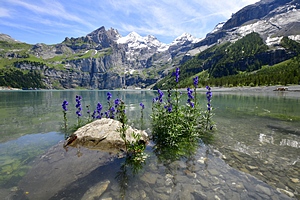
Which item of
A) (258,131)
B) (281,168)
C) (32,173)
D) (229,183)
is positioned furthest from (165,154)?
(258,131)

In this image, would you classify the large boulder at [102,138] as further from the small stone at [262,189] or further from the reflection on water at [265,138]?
the reflection on water at [265,138]

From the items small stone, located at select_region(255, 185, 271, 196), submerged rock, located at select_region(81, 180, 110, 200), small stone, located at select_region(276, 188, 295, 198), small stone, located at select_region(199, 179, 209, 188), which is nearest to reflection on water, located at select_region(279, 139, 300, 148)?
small stone, located at select_region(276, 188, 295, 198)

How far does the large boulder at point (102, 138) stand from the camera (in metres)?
10.2

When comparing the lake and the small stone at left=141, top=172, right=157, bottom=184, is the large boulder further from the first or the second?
the small stone at left=141, top=172, right=157, bottom=184

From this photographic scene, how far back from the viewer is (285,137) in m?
12.3

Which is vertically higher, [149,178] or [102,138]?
[102,138]

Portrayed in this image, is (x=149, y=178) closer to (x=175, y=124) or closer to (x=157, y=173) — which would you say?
(x=157, y=173)

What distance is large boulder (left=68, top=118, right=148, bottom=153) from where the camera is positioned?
1020 centimetres

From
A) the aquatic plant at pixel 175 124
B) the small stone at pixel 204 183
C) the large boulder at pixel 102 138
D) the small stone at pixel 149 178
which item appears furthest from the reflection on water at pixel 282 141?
the small stone at pixel 149 178

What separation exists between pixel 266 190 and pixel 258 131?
31.2 ft

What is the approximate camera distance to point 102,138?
1075 cm

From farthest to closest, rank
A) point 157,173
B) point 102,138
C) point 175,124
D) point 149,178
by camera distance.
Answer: point 102,138, point 175,124, point 157,173, point 149,178

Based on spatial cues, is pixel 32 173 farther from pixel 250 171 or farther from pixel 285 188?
pixel 285 188

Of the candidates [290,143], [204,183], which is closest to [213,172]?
[204,183]
